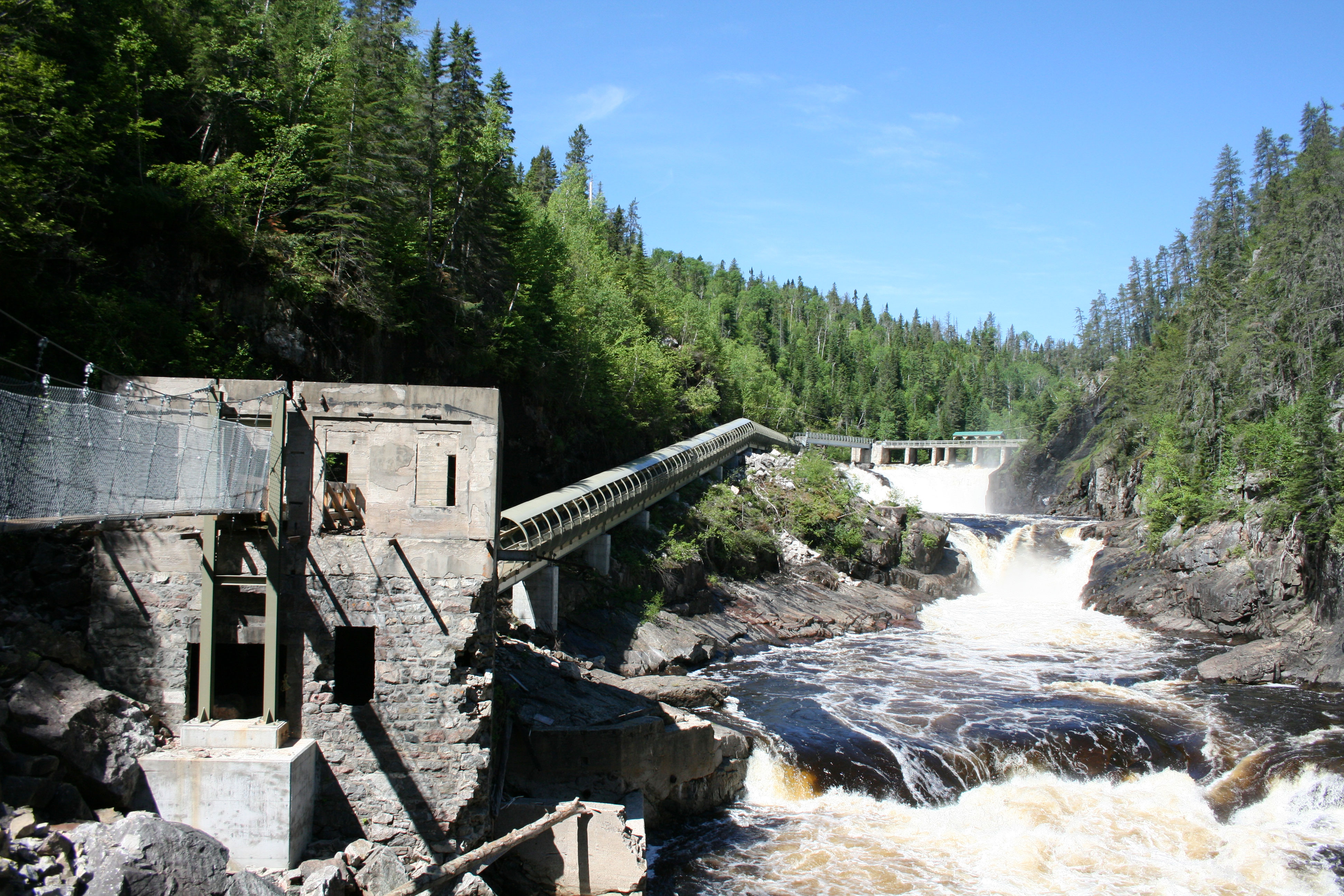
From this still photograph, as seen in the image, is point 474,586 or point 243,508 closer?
point 243,508

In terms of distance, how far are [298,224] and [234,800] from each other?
17994mm

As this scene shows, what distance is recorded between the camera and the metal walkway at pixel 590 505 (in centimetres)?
2058

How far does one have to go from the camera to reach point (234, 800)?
962 cm

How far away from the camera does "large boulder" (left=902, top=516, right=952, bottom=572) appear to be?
40000 mm

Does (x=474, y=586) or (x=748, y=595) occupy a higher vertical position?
(x=474, y=586)

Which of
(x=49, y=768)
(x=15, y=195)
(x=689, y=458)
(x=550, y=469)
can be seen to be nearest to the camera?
(x=49, y=768)

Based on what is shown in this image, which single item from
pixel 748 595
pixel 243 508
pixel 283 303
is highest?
pixel 283 303

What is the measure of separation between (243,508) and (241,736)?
297 centimetres

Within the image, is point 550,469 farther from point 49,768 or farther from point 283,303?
point 49,768

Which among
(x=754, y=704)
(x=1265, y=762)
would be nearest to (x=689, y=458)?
(x=754, y=704)

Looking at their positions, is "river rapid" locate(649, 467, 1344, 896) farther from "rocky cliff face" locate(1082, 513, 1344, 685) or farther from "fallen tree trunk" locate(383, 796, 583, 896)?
"fallen tree trunk" locate(383, 796, 583, 896)

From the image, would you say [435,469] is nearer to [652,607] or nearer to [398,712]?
[398,712]

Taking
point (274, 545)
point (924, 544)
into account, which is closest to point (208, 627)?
point (274, 545)

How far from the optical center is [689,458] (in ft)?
124
